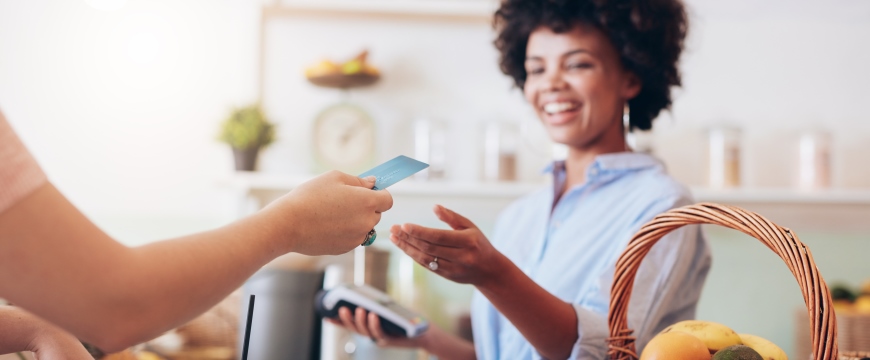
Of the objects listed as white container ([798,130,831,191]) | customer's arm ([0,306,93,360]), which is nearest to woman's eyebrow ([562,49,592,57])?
customer's arm ([0,306,93,360])

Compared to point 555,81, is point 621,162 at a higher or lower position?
lower

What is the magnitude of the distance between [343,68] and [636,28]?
1301 mm

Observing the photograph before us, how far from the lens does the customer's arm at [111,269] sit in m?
0.43

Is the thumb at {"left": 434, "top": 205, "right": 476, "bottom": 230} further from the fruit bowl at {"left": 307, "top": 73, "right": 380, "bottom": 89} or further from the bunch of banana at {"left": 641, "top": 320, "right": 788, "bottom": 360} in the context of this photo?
the fruit bowl at {"left": 307, "top": 73, "right": 380, "bottom": 89}

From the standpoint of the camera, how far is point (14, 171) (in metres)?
0.43

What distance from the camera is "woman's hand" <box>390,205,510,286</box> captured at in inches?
30.6

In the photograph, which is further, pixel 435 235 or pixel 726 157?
pixel 726 157

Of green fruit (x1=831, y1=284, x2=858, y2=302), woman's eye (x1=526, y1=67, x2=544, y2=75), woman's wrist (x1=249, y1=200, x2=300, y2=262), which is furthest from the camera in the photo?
green fruit (x1=831, y1=284, x2=858, y2=302)

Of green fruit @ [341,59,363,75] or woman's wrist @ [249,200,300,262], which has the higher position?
green fruit @ [341,59,363,75]

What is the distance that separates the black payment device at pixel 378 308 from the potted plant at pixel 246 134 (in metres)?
1.10

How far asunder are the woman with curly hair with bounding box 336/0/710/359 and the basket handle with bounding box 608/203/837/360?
108mm

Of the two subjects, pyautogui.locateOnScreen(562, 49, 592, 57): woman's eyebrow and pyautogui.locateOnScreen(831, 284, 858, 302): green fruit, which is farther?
pyautogui.locateOnScreen(831, 284, 858, 302): green fruit

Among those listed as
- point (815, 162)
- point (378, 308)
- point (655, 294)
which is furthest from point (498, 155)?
point (655, 294)

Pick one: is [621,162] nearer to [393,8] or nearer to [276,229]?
[276,229]
